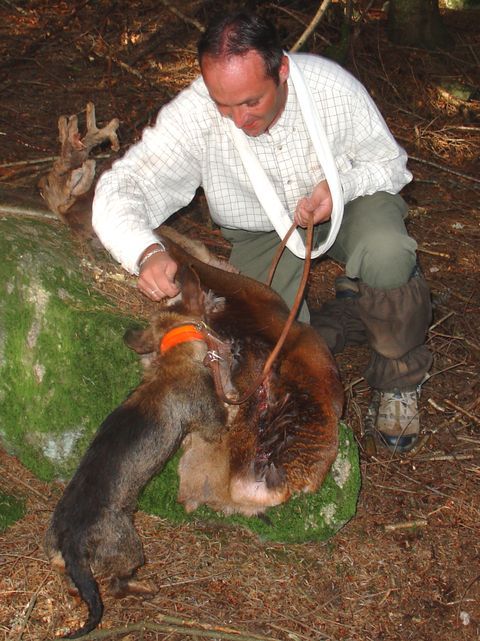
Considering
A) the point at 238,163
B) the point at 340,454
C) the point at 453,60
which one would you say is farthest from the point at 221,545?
the point at 453,60

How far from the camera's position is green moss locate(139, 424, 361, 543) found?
12.3 ft

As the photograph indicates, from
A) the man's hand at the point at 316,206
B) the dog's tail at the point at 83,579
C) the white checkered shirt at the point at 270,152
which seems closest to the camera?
the dog's tail at the point at 83,579

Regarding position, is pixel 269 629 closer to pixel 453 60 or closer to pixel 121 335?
pixel 121 335

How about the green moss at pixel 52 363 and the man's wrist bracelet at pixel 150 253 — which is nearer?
the man's wrist bracelet at pixel 150 253

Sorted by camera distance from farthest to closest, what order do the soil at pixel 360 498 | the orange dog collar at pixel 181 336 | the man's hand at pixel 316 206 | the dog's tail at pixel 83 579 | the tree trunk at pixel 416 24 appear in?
the tree trunk at pixel 416 24
the man's hand at pixel 316 206
the soil at pixel 360 498
the orange dog collar at pixel 181 336
the dog's tail at pixel 83 579

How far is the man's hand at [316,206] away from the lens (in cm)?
372

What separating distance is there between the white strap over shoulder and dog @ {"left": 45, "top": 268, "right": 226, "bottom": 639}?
1.12 meters

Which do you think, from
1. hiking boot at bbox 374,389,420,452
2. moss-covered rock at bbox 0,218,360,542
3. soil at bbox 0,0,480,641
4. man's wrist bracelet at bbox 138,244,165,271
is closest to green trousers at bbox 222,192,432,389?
hiking boot at bbox 374,389,420,452

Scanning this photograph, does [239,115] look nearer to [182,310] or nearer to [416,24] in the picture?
[182,310]

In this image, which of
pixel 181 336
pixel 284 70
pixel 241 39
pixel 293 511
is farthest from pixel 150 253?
pixel 293 511

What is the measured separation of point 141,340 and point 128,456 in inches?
25.7

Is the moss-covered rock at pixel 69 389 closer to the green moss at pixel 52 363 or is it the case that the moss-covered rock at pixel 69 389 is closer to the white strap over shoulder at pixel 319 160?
the green moss at pixel 52 363

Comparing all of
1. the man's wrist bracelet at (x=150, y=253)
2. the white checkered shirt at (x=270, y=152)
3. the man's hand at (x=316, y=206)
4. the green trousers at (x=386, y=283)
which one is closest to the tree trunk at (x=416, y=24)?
the green trousers at (x=386, y=283)

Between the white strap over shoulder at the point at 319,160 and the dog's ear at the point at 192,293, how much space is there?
1084 millimetres
